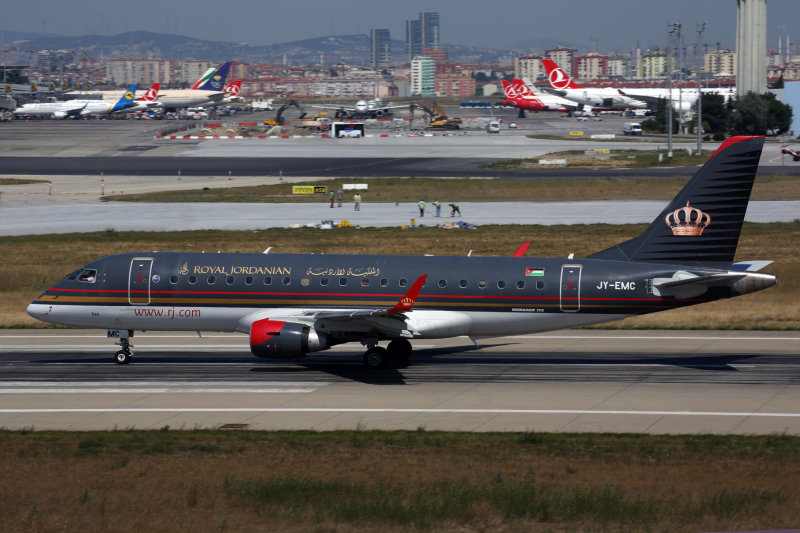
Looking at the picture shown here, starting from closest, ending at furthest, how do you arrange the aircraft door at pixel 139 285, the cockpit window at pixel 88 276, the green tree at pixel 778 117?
the aircraft door at pixel 139 285
the cockpit window at pixel 88 276
the green tree at pixel 778 117

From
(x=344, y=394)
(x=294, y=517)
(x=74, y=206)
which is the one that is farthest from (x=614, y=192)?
(x=294, y=517)

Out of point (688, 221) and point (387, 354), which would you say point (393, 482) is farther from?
point (688, 221)

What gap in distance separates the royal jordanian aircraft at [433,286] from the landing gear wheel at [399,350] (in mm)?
688

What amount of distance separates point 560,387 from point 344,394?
7.47m

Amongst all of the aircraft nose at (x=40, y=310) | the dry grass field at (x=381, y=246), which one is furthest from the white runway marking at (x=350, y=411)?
the dry grass field at (x=381, y=246)

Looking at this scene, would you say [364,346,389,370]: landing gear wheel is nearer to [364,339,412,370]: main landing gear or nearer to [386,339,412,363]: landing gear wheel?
[364,339,412,370]: main landing gear

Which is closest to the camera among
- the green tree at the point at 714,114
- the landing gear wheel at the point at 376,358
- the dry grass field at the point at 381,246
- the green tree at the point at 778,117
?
the landing gear wheel at the point at 376,358

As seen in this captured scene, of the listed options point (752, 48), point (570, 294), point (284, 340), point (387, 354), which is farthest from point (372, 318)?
point (752, 48)

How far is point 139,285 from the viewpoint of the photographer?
36.6 meters

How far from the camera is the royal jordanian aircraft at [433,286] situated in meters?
35.2

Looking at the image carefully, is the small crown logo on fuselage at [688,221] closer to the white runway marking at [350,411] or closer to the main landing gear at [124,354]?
the white runway marking at [350,411]

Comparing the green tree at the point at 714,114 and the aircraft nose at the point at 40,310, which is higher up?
the green tree at the point at 714,114

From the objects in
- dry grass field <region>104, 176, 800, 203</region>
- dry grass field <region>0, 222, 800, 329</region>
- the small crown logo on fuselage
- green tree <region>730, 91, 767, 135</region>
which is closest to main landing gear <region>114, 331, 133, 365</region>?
dry grass field <region>0, 222, 800, 329</region>

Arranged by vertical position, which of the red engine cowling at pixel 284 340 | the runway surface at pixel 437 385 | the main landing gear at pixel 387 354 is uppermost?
the red engine cowling at pixel 284 340
